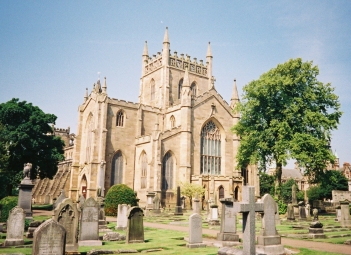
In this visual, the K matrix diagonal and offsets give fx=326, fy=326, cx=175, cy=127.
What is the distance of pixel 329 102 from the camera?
3027cm

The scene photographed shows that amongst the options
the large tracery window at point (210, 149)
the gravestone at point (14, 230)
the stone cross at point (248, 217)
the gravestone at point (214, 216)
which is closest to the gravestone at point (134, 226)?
the gravestone at point (14, 230)

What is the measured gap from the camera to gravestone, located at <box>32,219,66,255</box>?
784 cm

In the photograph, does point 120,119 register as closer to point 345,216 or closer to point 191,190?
point 191,190

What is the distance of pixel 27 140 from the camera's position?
39.1 meters

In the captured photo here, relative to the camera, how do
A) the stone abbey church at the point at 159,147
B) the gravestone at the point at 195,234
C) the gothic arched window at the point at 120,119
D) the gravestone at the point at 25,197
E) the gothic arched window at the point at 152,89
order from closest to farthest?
1. the gravestone at the point at 195,234
2. the gravestone at the point at 25,197
3. the stone abbey church at the point at 159,147
4. the gothic arched window at the point at 120,119
5. the gothic arched window at the point at 152,89

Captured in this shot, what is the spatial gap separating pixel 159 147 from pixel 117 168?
7.27 m

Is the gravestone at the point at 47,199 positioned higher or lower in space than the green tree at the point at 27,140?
lower

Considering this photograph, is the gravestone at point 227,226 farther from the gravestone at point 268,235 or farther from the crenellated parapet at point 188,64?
the crenellated parapet at point 188,64

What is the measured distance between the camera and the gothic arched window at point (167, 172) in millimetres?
40531

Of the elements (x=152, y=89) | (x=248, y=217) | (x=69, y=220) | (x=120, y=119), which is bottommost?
(x=69, y=220)

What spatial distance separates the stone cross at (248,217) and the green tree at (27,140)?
34.1 metres

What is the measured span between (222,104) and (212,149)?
6.57 meters

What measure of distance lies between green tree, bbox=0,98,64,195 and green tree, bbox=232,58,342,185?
2469 cm

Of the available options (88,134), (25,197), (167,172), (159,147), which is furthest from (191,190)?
(25,197)
